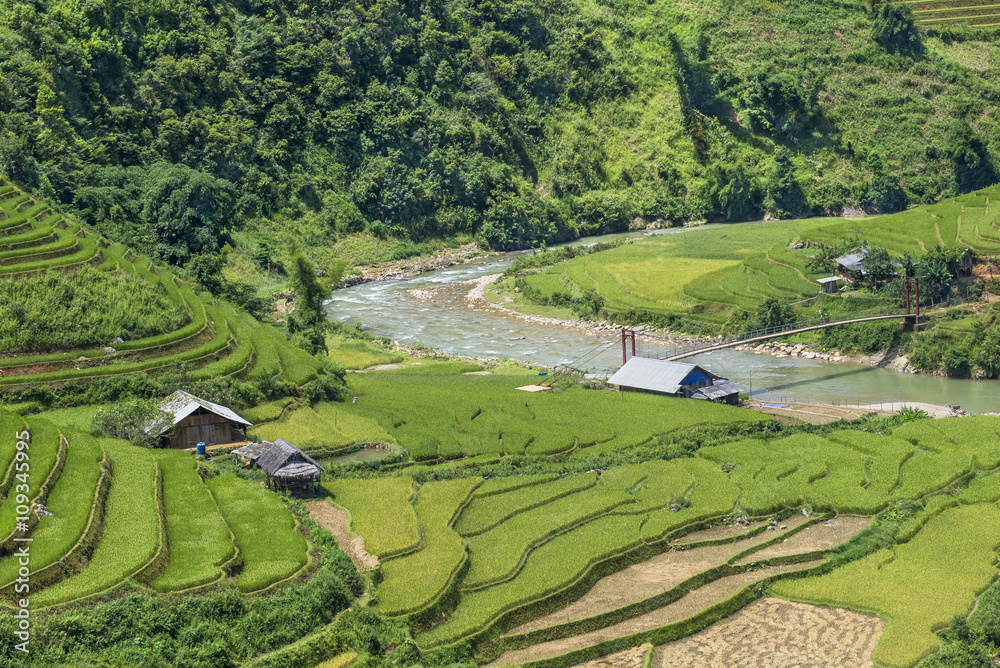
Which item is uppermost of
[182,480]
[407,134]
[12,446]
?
[407,134]

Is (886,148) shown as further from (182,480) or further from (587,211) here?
(182,480)

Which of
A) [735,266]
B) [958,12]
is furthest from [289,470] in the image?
[958,12]

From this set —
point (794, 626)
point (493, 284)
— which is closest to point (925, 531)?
point (794, 626)

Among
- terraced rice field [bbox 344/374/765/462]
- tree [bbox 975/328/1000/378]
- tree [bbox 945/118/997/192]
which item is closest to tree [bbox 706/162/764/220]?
tree [bbox 945/118/997/192]

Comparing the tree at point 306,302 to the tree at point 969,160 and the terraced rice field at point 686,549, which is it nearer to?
the terraced rice field at point 686,549

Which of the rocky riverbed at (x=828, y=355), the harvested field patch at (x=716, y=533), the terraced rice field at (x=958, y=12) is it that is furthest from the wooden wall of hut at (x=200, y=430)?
the terraced rice field at (x=958, y=12)

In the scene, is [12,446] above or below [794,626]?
above

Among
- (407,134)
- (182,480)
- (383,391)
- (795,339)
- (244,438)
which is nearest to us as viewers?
(182,480)
